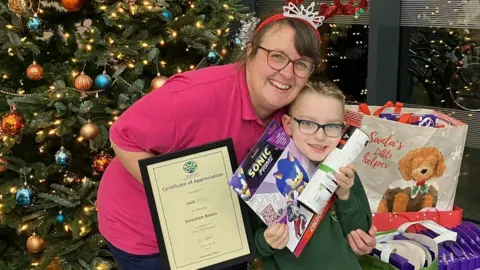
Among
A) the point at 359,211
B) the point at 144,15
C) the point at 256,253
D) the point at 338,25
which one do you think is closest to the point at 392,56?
the point at 338,25

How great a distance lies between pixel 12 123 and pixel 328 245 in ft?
4.15

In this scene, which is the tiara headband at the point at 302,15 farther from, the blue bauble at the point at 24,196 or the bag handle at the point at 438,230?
the blue bauble at the point at 24,196

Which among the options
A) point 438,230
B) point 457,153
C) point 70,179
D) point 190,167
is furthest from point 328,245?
point 70,179

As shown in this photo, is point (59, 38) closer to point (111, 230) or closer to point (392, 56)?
point (111, 230)

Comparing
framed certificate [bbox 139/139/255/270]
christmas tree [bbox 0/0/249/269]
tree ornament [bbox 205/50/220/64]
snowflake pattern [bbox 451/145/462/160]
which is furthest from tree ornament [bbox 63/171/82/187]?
snowflake pattern [bbox 451/145/462/160]

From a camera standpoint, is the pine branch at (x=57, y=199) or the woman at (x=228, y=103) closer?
the woman at (x=228, y=103)

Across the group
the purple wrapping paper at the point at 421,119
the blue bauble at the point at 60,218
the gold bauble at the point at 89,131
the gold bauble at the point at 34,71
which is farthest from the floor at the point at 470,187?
the gold bauble at the point at 34,71

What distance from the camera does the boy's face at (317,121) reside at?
4.19 feet

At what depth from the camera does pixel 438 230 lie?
1.70 m

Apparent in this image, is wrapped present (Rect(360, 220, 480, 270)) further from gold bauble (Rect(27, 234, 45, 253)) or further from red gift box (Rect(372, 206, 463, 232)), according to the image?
gold bauble (Rect(27, 234, 45, 253))

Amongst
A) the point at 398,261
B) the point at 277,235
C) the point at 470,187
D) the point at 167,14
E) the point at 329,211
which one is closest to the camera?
the point at 277,235

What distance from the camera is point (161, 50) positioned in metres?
2.32

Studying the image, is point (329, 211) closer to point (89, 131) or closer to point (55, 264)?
point (89, 131)

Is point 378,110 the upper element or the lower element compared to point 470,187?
upper
